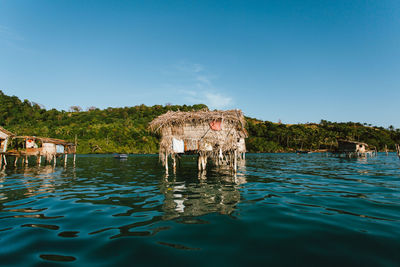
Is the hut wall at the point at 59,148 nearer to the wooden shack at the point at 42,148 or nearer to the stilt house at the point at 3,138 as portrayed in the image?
the wooden shack at the point at 42,148

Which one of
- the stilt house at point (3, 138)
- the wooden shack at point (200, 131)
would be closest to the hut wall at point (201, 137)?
the wooden shack at point (200, 131)

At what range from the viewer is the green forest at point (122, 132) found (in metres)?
73.4

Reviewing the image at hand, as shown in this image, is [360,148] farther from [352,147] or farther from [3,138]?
[3,138]

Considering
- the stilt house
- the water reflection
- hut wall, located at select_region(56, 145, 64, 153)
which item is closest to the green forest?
hut wall, located at select_region(56, 145, 64, 153)

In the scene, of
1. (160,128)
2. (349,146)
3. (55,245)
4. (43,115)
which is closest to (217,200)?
(55,245)

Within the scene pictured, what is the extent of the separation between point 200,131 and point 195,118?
1154 mm

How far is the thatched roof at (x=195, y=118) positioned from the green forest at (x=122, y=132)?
49425mm

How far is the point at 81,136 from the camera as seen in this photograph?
7500 centimetres

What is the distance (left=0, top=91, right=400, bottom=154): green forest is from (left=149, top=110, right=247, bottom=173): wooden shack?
162 feet

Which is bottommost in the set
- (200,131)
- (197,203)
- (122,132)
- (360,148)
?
(197,203)

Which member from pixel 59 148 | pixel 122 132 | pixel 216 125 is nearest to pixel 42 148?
pixel 59 148

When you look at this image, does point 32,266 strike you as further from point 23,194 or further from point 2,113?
point 2,113

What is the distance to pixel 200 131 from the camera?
49.9 ft

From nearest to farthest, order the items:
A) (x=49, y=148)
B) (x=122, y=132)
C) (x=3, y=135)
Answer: (x=3, y=135), (x=49, y=148), (x=122, y=132)
